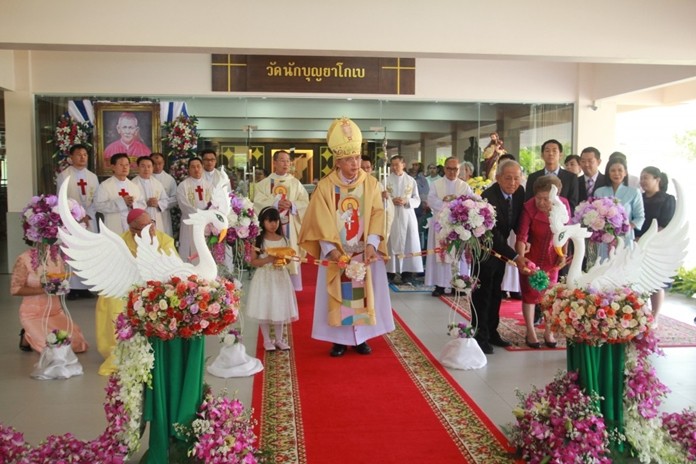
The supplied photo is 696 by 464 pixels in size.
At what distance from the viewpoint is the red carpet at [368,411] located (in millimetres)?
3938

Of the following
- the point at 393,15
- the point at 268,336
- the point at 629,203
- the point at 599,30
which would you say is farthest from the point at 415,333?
the point at 599,30

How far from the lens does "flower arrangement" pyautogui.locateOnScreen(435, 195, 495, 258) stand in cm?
546

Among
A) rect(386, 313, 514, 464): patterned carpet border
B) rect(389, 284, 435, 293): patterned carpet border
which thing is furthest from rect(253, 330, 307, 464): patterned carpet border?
rect(389, 284, 435, 293): patterned carpet border

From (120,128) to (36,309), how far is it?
16.3ft

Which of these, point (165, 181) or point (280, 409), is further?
point (165, 181)

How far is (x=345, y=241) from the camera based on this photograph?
6.11 metres

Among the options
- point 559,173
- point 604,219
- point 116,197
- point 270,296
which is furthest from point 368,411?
point 116,197

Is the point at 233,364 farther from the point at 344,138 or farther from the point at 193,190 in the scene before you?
the point at 193,190

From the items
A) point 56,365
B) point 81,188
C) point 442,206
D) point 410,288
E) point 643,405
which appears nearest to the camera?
point 643,405

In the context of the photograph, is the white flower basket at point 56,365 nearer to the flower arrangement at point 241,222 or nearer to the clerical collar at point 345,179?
the flower arrangement at point 241,222

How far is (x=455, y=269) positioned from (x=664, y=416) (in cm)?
233

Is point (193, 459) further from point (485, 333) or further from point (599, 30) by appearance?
point (599, 30)

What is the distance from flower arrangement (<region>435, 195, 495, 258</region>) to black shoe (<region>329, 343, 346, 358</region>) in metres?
1.29

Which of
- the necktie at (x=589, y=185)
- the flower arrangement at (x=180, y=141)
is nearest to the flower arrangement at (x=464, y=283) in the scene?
the necktie at (x=589, y=185)
